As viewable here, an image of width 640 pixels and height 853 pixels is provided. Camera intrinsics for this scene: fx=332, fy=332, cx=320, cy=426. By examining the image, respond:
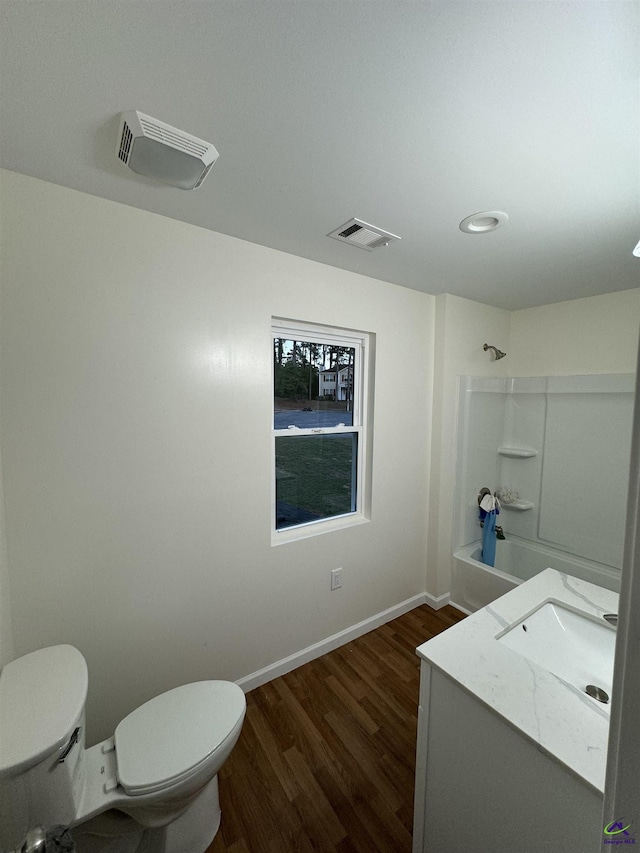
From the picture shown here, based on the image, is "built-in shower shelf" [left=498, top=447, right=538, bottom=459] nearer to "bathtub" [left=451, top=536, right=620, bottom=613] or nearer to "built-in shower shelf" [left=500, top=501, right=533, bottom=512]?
"built-in shower shelf" [left=500, top=501, right=533, bottom=512]

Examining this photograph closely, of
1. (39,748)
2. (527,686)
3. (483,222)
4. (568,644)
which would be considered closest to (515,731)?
(527,686)

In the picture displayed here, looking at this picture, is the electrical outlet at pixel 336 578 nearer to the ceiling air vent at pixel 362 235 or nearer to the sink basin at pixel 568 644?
the sink basin at pixel 568 644

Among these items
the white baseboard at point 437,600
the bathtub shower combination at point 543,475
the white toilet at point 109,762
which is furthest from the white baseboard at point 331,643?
the white toilet at point 109,762

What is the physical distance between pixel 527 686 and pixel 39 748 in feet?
4.23

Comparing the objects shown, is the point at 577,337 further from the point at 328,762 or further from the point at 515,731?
the point at 328,762

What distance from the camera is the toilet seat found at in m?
1.04

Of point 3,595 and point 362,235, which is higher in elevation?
point 362,235

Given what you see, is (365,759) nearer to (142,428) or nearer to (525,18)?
(142,428)

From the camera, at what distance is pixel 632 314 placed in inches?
89.5

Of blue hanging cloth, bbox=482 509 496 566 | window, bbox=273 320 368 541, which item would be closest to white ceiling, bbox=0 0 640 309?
window, bbox=273 320 368 541

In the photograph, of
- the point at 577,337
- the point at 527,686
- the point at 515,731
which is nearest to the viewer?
the point at 515,731

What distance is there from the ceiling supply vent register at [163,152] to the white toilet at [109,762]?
5.37 ft

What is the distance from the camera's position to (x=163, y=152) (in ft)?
3.37

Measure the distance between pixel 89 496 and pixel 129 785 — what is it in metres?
0.95
